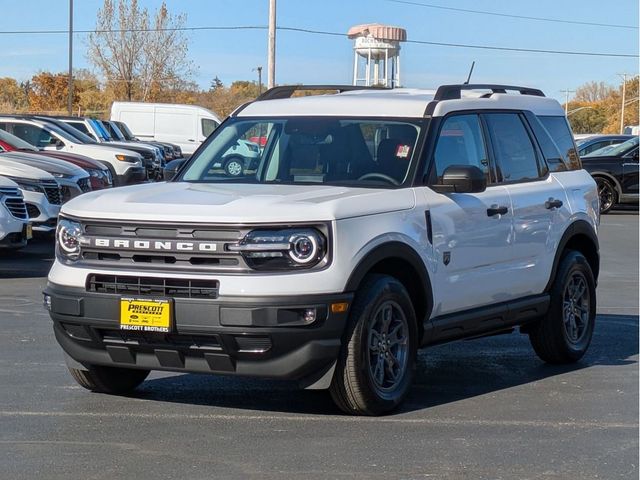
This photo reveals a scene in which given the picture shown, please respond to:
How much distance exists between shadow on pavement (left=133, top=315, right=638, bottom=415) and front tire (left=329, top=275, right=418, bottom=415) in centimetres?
23

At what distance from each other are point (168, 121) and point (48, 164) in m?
22.9

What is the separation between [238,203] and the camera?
6656 mm

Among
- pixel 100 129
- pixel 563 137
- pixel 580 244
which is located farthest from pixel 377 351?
pixel 100 129

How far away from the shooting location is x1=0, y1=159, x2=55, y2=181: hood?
56.0ft

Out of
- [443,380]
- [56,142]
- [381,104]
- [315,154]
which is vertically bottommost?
[443,380]

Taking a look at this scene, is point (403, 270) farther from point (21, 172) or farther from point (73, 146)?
point (73, 146)

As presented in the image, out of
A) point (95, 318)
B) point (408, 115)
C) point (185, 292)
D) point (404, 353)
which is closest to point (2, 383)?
point (95, 318)

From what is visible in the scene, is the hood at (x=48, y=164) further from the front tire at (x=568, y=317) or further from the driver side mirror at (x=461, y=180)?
the driver side mirror at (x=461, y=180)

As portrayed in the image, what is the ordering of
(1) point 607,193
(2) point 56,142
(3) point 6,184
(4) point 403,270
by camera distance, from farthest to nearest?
(1) point 607,193 < (2) point 56,142 < (3) point 6,184 < (4) point 403,270

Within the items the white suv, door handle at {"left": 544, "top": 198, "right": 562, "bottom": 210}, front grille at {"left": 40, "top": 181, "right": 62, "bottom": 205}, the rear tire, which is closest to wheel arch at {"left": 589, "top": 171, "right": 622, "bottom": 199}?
front grille at {"left": 40, "top": 181, "right": 62, "bottom": 205}

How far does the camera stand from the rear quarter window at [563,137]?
927 centimetres

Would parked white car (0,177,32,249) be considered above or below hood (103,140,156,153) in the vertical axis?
below

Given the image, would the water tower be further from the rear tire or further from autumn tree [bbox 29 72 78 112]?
the rear tire

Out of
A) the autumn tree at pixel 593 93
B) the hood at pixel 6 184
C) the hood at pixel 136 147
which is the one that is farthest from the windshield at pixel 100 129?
the autumn tree at pixel 593 93
